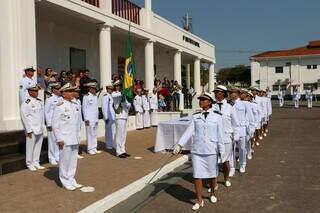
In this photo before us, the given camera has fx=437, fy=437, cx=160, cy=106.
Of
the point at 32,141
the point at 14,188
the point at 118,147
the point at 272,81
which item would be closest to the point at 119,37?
the point at 118,147

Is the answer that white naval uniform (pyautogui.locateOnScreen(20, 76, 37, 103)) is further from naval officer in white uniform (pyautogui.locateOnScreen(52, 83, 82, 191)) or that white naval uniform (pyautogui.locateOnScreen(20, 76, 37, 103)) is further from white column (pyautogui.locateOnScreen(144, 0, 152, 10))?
white column (pyautogui.locateOnScreen(144, 0, 152, 10))

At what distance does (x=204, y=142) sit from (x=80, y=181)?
2.83 metres

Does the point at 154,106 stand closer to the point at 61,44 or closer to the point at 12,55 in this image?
the point at 61,44

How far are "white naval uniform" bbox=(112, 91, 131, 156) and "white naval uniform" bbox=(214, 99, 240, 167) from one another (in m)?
3.54

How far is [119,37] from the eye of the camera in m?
20.9

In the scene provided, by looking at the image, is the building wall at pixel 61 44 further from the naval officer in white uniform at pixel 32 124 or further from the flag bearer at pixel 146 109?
the naval officer in white uniform at pixel 32 124

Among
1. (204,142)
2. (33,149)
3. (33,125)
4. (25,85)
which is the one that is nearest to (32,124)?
(33,125)

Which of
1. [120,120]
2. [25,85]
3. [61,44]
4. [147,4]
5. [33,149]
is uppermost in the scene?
[147,4]

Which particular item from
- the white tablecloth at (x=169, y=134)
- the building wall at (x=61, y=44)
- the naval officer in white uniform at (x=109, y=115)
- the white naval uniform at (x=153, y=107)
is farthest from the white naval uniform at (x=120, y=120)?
the white naval uniform at (x=153, y=107)

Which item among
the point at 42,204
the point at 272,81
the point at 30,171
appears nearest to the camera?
the point at 42,204

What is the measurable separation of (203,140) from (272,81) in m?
63.3

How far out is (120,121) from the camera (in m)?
11.3

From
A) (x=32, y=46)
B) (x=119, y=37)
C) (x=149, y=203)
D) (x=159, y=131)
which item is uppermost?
(x=119, y=37)

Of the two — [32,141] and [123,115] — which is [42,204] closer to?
[32,141]
